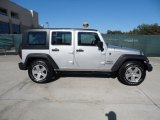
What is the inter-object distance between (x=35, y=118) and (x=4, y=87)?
271 cm

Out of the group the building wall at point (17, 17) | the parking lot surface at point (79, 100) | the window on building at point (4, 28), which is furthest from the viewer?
the building wall at point (17, 17)

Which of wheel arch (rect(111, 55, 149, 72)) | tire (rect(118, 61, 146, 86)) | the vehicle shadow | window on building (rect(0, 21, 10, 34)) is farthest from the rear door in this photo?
window on building (rect(0, 21, 10, 34))

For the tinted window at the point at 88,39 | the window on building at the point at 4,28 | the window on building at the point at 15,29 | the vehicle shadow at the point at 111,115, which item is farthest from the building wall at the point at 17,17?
the vehicle shadow at the point at 111,115

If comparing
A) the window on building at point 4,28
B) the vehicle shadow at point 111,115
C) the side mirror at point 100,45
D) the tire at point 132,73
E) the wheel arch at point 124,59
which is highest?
the window on building at point 4,28

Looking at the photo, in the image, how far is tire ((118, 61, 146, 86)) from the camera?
255 inches

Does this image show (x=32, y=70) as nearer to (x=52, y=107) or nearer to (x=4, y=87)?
(x=4, y=87)

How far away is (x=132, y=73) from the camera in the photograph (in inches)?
257

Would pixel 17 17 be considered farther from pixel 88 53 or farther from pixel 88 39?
pixel 88 53

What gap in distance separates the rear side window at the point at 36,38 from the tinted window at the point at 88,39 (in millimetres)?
1280

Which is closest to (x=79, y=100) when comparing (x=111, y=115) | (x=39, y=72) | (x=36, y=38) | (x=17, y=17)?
(x=111, y=115)

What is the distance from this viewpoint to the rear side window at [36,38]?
6.55 meters

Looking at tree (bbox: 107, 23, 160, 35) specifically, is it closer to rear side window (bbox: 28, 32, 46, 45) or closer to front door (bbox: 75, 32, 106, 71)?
front door (bbox: 75, 32, 106, 71)

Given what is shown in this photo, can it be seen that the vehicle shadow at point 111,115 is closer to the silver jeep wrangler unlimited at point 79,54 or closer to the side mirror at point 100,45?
the silver jeep wrangler unlimited at point 79,54

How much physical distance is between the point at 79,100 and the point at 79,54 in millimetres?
1951
